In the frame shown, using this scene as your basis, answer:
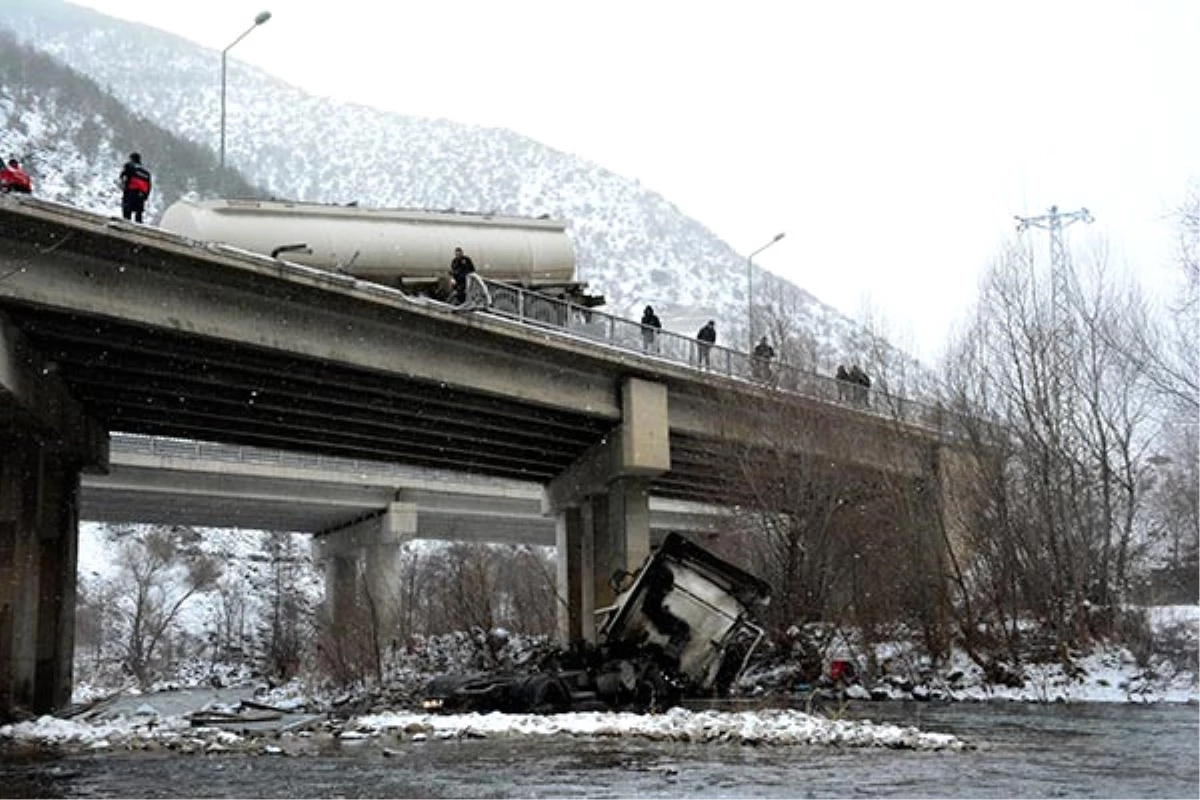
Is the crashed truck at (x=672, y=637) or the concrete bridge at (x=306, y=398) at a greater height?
the concrete bridge at (x=306, y=398)

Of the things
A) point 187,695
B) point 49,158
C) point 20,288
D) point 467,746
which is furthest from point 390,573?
point 49,158

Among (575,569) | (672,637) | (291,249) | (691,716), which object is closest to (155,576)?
(575,569)

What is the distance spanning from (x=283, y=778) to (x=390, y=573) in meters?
37.2

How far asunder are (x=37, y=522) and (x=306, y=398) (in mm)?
5987

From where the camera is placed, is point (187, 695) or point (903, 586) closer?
point (903, 586)

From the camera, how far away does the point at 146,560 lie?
67125mm

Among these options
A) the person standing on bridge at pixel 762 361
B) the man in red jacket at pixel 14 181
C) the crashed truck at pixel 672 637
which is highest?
the man in red jacket at pixel 14 181

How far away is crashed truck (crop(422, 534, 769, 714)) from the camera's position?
21.4 meters

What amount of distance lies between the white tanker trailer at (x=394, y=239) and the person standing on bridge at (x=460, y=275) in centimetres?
128

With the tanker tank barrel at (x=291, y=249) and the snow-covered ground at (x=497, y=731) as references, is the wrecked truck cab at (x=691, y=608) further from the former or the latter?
the tanker tank barrel at (x=291, y=249)

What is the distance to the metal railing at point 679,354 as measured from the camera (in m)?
28.4

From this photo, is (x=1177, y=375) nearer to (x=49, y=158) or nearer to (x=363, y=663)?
(x=363, y=663)

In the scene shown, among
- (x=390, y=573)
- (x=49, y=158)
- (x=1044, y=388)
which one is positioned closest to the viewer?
(x=1044, y=388)

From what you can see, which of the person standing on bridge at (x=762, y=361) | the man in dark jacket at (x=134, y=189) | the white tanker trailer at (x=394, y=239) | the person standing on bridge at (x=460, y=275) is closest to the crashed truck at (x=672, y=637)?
the person standing on bridge at (x=460, y=275)
